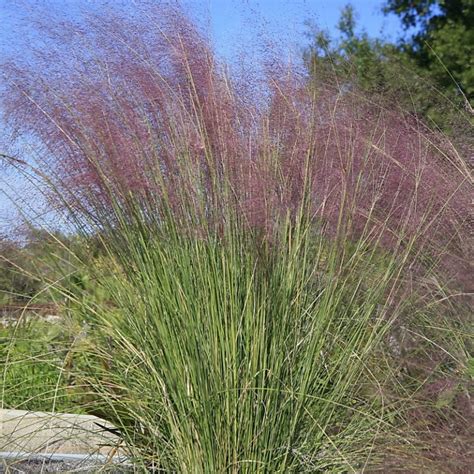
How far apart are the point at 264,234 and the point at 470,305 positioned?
88cm

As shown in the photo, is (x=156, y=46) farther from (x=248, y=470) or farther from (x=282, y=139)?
(x=248, y=470)

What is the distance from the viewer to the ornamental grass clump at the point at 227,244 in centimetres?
273

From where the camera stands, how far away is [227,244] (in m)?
2.84

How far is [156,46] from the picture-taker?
10.4ft

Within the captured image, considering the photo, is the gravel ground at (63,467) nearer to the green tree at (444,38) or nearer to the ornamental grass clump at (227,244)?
the ornamental grass clump at (227,244)

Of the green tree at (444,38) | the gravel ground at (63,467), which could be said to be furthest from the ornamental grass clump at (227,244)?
the green tree at (444,38)

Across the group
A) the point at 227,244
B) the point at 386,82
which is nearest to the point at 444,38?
the point at 386,82

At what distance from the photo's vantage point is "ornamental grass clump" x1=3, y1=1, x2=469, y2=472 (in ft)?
8.95

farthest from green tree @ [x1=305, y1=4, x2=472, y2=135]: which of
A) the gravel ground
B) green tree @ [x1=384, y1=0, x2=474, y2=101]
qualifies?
green tree @ [x1=384, y1=0, x2=474, y2=101]

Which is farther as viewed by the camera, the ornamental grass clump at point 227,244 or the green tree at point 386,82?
the green tree at point 386,82

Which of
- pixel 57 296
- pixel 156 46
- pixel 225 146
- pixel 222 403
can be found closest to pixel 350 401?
pixel 222 403

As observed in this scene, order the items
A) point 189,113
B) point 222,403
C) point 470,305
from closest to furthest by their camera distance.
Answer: point 222,403 → point 189,113 → point 470,305

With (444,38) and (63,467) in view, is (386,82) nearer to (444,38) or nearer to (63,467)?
(63,467)

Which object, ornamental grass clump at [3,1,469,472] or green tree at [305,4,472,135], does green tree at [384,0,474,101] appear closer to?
green tree at [305,4,472,135]
